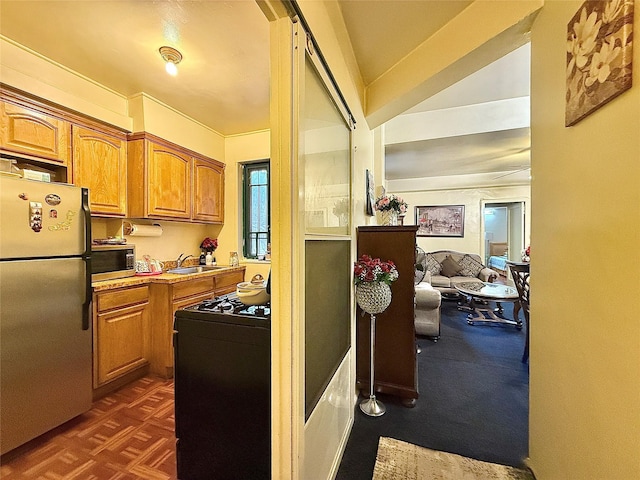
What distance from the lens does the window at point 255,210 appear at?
3613mm

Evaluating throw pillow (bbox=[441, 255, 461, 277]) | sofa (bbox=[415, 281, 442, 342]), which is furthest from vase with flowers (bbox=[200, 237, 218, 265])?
throw pillow (bbox=[441, 255, 461, 277])

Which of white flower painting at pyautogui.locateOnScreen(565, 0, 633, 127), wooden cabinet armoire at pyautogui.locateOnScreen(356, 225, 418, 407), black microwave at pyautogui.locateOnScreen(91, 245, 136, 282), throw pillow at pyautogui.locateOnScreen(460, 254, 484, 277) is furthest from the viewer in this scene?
throw pillow at pyautogui.locateOnScreen(460, 254, 484, 277)

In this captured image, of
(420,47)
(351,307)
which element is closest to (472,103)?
(420,47)

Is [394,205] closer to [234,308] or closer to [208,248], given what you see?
[234,308]

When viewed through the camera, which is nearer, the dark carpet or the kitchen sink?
the dark carpet

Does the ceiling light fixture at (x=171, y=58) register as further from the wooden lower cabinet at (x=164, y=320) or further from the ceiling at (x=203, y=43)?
the wooden lower cabinet at (x=164, y=320)

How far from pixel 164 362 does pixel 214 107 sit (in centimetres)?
257

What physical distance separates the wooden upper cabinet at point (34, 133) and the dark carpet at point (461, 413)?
9.65 ft

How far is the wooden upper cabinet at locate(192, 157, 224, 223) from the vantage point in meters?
3.18

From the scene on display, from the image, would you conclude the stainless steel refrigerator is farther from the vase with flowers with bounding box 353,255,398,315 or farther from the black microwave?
the vase with flowers with bounding box 353,255,398,315

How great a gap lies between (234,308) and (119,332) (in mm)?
1620

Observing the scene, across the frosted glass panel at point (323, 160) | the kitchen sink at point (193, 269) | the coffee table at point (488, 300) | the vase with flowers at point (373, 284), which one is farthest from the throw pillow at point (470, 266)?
the kitchen sink at point (193, 269)

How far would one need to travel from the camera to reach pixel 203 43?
188 centimetres

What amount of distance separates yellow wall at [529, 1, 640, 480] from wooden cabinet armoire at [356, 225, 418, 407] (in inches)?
30.2
